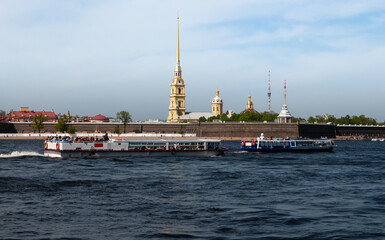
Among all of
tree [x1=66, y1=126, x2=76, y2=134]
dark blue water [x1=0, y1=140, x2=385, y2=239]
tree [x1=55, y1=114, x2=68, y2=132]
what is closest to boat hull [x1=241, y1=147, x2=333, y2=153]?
dark blue water [x1=0, y1=140, x2=385, y2=239]

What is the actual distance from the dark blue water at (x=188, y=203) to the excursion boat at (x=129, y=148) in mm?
7991

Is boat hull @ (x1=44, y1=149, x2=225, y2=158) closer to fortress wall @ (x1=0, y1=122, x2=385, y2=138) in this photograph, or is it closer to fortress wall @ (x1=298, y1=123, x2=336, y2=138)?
fortress wall @ (x1=0, y1=122, x2=385, y2=138)

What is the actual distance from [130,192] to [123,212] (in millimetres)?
6074

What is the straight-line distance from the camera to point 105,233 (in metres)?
21.0

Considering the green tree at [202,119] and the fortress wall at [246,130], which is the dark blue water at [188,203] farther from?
the green tree at [202,119]

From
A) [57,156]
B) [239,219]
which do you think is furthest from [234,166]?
[239,219]

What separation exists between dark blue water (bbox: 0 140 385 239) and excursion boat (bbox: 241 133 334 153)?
27177 mm

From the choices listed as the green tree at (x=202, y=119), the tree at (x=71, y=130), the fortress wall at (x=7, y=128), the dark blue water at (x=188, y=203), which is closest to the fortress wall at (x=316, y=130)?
the green tree at (x=202, y=119)

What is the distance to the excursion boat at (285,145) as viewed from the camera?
240 ft

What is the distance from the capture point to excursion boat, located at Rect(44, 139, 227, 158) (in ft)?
177

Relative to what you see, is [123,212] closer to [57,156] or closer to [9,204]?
[9,204]

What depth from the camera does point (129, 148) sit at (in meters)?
56.6

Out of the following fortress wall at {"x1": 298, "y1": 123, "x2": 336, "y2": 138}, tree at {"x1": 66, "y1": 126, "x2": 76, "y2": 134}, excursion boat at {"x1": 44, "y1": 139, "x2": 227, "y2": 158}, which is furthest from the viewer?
tree at {"x1": 66, "y1": 126, "x2": 76, "y2": 134}

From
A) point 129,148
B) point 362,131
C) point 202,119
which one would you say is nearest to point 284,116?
point 362,131
